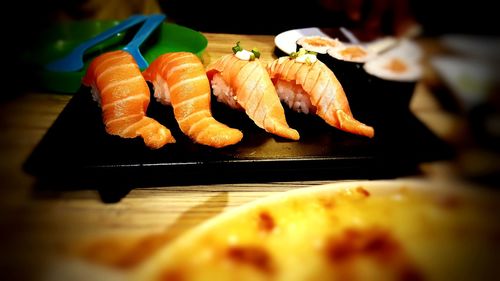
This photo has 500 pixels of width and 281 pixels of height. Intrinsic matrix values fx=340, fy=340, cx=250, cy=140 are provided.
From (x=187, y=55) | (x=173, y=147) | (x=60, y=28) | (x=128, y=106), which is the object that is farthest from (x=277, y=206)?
(x=60, y=28)

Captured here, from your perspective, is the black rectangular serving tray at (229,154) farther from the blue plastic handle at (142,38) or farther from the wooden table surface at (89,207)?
the blue plastic handle at (142,38)

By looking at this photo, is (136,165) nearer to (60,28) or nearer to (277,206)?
(277,206)

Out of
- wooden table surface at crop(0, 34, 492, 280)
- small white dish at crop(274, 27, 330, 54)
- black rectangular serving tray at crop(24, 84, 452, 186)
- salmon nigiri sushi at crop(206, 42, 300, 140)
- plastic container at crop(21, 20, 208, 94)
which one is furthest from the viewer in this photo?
small white dish at crop(274, 27, 330, 54)

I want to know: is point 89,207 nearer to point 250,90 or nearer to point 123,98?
point 123,98

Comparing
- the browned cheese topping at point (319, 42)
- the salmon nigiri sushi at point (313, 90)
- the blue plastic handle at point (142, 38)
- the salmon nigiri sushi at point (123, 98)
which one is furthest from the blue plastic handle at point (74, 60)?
the browned cheese topping at point (319, 42)

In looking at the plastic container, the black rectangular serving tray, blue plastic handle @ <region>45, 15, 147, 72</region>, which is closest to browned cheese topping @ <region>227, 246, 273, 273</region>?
the black rectangular serving tray

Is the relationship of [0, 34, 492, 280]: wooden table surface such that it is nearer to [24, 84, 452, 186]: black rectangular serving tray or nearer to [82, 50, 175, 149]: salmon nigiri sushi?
[24, 84, 452, 186]: black rectangular serving tray

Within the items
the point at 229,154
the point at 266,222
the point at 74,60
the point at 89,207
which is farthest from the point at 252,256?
the point at 74,60
